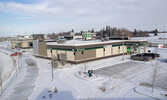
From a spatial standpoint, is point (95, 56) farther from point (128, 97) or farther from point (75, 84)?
point (128, 97)

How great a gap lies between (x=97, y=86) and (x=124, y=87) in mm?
3400

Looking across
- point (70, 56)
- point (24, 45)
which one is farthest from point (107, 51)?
point (24, 45)

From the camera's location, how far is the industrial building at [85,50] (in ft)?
102

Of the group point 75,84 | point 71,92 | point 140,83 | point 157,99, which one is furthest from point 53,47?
point 157,99

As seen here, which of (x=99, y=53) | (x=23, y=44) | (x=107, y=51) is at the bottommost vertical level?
(x=99, y=53)

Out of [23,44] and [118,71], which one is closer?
[118,71]

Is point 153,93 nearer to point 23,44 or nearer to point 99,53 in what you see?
point 99,53

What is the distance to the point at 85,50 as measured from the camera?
32.5 meters

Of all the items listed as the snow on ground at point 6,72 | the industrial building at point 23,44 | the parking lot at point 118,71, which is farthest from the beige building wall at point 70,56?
the industrial building at point 23,44

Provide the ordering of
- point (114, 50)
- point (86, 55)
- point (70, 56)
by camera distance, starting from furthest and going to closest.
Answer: point (114, 50)
point (86, 55)
point (70, 56)

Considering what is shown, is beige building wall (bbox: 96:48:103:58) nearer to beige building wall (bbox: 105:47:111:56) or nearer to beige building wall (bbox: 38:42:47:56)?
beige building wall (bbox: 105:47:111:56)

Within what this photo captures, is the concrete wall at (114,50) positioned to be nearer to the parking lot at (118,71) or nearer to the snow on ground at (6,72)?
the parking lot at (118,71)

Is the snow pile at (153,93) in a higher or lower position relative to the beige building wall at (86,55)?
lower

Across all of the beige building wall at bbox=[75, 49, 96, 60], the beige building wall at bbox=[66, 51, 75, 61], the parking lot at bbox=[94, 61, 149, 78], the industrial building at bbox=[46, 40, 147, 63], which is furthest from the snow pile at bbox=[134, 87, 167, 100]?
the beige building wall at bbox=[66, 51, 75, 61]
